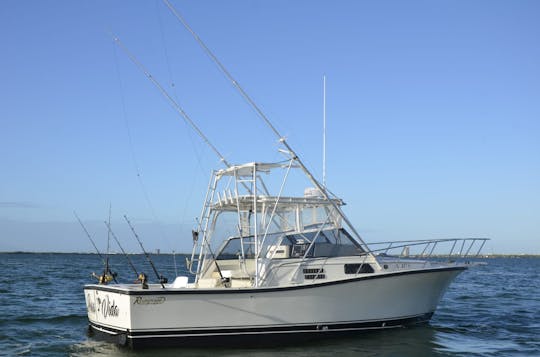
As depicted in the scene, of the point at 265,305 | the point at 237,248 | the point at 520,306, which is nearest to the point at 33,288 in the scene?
the point at 237,248

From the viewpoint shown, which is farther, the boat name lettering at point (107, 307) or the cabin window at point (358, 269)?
the cabin window at point (358, 269)

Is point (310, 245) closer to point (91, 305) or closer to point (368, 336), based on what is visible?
point (368, 336)

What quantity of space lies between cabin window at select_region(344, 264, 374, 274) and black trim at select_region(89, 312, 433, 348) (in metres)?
1.07

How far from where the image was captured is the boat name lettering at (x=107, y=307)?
11.9m

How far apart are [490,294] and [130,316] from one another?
19183mm

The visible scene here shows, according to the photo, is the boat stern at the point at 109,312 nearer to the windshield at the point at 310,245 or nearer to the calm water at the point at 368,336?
the calm water at the point at 368,336

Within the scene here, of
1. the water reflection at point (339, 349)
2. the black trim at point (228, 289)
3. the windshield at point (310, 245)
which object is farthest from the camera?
the windshield at point (310, 245)

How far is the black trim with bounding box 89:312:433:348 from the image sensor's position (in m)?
11.6

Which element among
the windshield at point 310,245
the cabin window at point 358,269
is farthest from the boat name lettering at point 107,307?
the cabin window at point 358,269

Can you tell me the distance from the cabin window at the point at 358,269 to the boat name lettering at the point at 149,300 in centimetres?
410

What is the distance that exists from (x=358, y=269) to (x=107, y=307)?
5330mm

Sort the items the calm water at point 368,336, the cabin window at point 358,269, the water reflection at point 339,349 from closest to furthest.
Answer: the water reflection at point 339,349 → the calm water at point 368,336 → the cabin window at point 358,269

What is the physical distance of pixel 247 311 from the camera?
11922mm

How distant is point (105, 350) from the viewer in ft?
39.6
